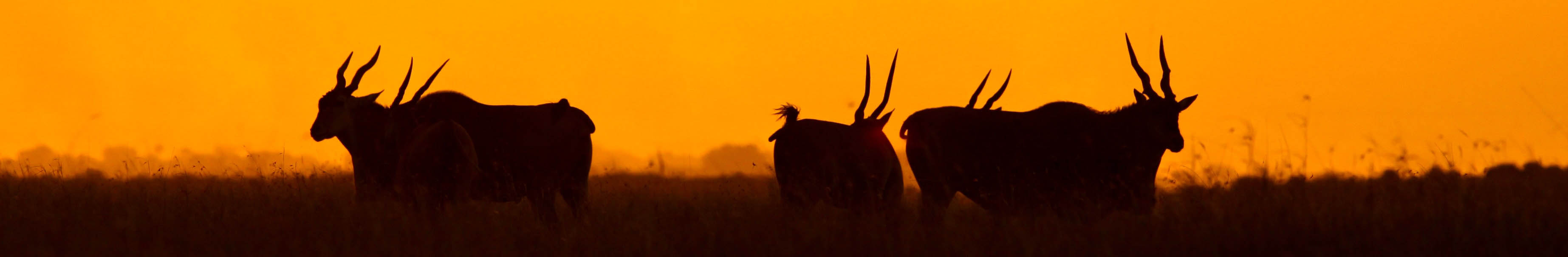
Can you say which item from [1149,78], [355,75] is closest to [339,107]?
[355,75]

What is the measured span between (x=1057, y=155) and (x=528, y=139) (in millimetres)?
4018

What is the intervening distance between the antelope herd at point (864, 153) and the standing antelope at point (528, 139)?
1cm

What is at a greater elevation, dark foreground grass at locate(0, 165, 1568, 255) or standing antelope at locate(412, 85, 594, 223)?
standing antelope at locate(412, 85, 594, 223)

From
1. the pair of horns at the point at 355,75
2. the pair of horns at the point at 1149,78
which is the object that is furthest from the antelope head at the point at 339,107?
the pair of horns at the point at 1149,78

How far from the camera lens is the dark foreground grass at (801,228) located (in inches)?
303

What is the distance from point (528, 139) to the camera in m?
12.0

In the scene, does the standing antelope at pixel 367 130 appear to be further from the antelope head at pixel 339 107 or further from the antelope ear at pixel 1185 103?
the antelope ear at pixel 1185 103

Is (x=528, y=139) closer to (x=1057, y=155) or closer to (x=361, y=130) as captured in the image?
(x=361, y=130)

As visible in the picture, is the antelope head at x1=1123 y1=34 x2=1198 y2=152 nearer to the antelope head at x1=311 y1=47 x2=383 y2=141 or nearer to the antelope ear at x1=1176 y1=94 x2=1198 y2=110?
the antelope ear at x1=1176 y1=94 x2=1198 y2=110

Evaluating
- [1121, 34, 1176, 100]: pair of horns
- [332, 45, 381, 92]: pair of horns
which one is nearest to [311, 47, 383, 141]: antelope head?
Answer: [332, 45, 381, 92]: pair of horns

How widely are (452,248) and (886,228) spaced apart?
245cm

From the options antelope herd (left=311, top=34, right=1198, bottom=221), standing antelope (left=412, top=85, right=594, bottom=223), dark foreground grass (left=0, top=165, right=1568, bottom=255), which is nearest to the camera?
dark foreground grass (left=0, top=165, right=1568, bottom=255)

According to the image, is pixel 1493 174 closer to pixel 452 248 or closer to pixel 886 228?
pixel 886 228

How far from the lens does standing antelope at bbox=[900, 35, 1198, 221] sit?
10672 mm
